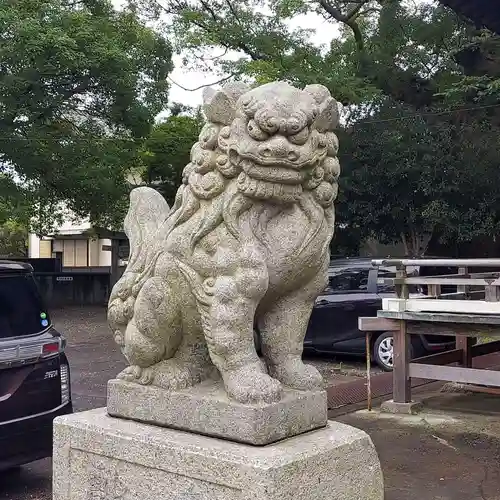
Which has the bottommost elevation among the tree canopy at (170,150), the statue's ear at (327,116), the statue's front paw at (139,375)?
the statue's front paw at (139,375)

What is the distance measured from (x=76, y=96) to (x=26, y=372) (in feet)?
37.0

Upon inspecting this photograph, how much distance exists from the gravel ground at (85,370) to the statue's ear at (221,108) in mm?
3249

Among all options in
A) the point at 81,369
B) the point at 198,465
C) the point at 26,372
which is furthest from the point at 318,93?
the point at 81,369

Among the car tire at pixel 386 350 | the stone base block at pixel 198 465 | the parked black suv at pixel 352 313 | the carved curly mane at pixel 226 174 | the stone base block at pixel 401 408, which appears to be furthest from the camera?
the parked black suv at pixel 352 313

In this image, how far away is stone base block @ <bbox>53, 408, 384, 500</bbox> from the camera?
2938mm

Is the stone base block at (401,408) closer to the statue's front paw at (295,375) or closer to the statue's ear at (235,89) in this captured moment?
the statue's front paw at (295,375)

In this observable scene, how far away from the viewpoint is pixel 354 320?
10906mm

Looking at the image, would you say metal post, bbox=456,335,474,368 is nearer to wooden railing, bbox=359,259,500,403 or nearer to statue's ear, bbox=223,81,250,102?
wooden railing, bbox=359,259,500,403

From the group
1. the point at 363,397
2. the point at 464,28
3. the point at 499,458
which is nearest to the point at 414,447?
the point at 499,458

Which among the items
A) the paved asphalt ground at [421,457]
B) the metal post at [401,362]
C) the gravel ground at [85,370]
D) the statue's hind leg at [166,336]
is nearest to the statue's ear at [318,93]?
the statue's hind leg at [166,336]

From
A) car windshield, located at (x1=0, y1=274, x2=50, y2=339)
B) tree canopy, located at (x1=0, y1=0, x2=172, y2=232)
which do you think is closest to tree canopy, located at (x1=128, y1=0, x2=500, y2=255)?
tree canopy, located at (x1=0, y1=0, x2=172, y2=232)

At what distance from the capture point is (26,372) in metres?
4.94

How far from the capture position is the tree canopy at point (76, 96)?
14.0 metres

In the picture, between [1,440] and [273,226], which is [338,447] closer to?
[273,226]
